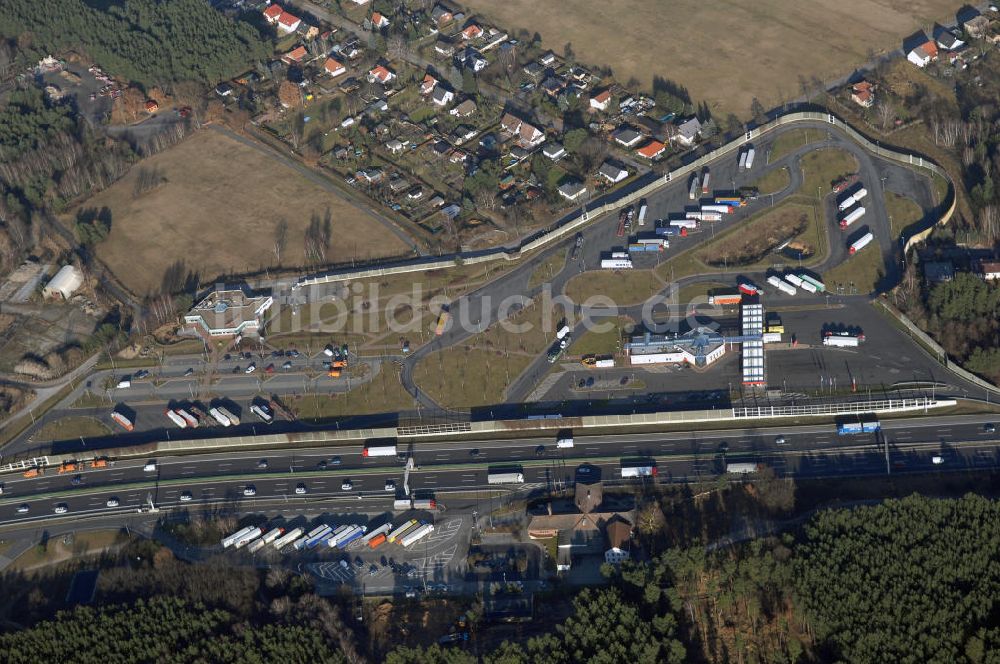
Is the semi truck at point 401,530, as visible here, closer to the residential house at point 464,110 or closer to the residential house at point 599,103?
the residential house at point 464,110

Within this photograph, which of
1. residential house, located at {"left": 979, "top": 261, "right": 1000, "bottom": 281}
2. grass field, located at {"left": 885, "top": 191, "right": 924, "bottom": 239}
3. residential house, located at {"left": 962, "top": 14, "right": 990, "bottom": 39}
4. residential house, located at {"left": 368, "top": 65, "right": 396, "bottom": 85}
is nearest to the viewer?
residential house, located at {"left": 979, "top": 261, "right": 1000, "bottom": 281}

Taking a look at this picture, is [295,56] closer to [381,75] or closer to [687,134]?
[381,75]

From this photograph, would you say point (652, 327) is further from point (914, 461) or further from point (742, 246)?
point (914, 461)

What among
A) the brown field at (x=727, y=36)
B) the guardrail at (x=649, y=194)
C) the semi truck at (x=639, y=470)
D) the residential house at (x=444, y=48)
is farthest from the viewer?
the residential house at (x=444, y=48)

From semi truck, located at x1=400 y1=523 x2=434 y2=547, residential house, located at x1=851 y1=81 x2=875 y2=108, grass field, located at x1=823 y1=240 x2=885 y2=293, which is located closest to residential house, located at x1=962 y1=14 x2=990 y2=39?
residential house, located at x1=851 y1=81 x2=875 y2=108

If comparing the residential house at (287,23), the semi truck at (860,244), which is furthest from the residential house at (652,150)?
the residential house at (287,23)

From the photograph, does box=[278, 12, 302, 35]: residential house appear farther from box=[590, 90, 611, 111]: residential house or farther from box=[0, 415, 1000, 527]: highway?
box=[0, 415, 1000, 527]: highway

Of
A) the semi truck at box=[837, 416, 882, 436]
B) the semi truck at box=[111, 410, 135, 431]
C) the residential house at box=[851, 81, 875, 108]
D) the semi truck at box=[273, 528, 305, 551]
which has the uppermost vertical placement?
the residential house at box=[851, 81, 875, 108]
